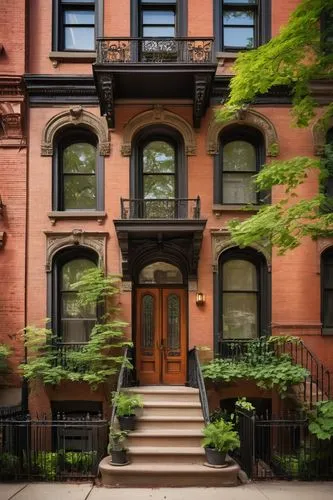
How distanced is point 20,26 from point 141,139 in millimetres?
4093

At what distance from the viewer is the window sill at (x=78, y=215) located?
12328 mm

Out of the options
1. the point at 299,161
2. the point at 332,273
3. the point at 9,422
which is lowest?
the point at 9,422

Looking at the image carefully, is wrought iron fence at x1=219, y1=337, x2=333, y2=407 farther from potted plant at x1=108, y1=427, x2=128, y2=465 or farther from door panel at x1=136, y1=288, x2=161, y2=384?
potted plant at x1=108, y1=427, x2=128, y2=465

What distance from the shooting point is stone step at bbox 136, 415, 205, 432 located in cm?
998

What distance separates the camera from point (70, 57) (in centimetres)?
1262

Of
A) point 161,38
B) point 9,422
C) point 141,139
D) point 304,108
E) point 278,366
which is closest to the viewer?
point 9,422

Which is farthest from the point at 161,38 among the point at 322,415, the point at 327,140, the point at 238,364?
the point at 322,415

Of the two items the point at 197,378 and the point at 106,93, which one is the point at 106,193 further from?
the point at 197,378

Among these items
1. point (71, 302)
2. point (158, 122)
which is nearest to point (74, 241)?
point (71, 302)

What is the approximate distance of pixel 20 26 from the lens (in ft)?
41.1

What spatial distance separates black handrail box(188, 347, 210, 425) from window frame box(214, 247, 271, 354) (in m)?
0.72

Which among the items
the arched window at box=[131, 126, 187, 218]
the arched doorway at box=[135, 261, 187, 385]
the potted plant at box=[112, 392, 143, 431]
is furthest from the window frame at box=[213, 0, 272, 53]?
the potted plant at box=[112, 392, 143, 431]

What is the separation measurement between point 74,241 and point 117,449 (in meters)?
5.26

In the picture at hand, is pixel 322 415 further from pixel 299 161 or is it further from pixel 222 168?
pixel 222 168
